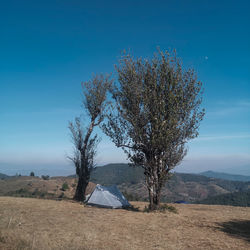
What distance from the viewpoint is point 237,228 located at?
41.2ft

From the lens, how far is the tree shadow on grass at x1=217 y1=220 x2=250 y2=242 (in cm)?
1101

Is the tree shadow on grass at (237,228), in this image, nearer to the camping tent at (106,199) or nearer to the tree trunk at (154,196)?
the tree trunk at (154,196)

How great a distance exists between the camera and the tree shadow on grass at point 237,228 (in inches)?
434

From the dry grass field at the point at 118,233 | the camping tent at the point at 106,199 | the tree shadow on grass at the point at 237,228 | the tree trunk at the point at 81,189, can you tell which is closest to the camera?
the dry grass field at the point at 118,233

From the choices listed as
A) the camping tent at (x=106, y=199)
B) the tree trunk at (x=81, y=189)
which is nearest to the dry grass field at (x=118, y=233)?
the camping tent at (x=106, y=199)

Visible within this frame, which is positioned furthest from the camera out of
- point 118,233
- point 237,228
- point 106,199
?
point 106,199

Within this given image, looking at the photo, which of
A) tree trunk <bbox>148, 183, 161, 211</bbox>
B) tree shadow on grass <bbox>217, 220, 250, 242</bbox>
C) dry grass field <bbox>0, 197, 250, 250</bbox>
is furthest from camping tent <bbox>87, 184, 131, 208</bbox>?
tree shadow on grass <bbox>217, 220, 250, 242</bbox>

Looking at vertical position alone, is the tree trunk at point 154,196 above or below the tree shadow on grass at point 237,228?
above

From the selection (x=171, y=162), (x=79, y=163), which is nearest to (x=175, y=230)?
(x=171, y=162)

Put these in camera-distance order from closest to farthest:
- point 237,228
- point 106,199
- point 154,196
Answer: point 237,228, point 154,196, point 106,199

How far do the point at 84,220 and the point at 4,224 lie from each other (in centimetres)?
418

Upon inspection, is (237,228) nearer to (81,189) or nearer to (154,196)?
(154,196)

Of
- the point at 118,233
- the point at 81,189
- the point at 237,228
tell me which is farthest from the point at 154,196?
the point at 81,189

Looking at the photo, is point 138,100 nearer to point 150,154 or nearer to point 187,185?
point 150,154
